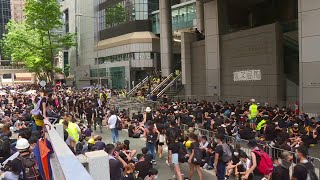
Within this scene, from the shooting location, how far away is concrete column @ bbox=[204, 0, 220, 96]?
31.4 metres

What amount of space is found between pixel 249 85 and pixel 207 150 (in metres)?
17.2

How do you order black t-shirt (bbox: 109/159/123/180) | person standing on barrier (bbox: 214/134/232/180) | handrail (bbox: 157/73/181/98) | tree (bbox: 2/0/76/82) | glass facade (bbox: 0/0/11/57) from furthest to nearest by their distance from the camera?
glass facade (bbox: 0/0/11/57) < tree (bbox: 2/0/76/82) < handrail (bbox: 157/73/181/98) < person standing on barrier (bbox: 214/134/232/180) < black t-shirt (bbox: 109/159/123/180)

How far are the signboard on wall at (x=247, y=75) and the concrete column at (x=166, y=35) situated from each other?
1416cm

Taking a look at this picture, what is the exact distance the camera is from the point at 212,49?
31.9m

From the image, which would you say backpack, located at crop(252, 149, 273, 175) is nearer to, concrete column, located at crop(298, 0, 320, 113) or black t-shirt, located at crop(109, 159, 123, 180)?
black t-shirt, located at crop(109, 159, 123, 180)

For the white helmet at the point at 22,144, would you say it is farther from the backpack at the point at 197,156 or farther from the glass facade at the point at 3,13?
the glass facade at the point at 3,13

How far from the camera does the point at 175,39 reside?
176 ft

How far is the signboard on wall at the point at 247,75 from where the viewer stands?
27298mm

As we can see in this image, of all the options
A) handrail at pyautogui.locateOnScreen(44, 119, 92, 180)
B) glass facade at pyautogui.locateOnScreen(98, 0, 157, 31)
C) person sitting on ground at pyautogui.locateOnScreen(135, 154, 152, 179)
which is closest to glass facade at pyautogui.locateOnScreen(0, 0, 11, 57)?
glass facade at pyautogui.locateOnScreen(98, 0, 157, 31)

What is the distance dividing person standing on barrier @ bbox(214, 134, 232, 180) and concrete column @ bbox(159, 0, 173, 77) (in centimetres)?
3225

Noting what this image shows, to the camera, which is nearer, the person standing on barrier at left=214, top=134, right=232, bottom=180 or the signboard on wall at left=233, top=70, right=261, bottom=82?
the person standing on barrier at left=214, top=134, right=232, bottom=180

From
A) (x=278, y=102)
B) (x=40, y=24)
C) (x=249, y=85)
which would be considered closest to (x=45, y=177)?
(x=278, y=102)

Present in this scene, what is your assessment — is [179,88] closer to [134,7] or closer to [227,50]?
[227,50]

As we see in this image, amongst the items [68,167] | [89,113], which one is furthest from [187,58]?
[68,167]
